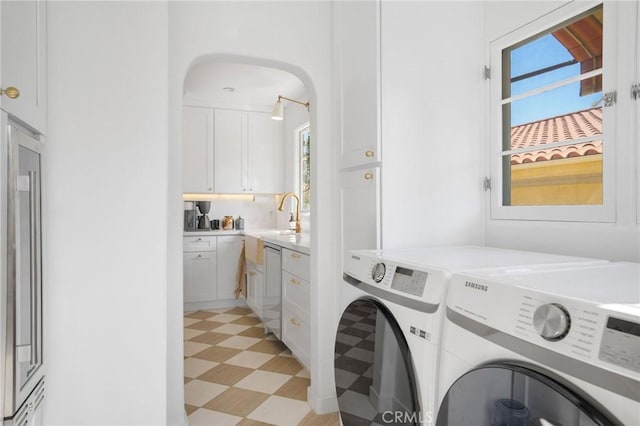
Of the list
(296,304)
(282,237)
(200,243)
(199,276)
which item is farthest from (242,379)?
(200,243)

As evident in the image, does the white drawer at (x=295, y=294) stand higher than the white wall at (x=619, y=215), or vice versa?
the white wall at (x=619, y=215)

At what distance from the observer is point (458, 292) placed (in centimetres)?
92

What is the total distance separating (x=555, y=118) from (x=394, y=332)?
1.22 m

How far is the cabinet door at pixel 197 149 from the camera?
4.56m

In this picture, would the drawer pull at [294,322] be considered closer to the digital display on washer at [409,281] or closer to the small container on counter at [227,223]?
the digital display on washer at [409,281]

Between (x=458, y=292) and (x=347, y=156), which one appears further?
(x=347, y=156)

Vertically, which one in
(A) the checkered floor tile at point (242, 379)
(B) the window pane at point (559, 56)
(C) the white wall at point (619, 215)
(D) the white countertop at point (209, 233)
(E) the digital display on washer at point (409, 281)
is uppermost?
(B) the window pane at point (559, 56)

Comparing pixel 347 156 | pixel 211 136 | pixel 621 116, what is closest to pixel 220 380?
pixel 347 156

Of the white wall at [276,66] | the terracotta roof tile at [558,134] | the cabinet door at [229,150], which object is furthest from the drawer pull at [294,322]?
the cabinet door at [229,150]

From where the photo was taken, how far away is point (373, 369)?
4.00 ft

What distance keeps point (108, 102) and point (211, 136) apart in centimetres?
308

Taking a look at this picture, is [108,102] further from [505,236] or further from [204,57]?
[505,236]

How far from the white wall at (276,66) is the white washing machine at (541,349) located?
1.34 m

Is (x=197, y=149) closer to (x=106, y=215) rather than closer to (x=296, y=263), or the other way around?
(x=296, y=263)
